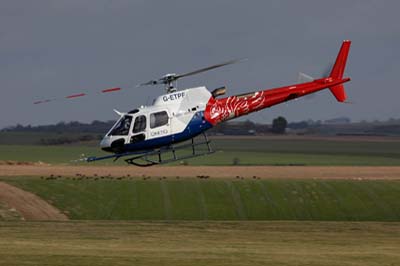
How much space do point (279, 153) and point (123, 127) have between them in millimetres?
92100

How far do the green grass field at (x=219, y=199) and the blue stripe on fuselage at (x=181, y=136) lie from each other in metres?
12.9

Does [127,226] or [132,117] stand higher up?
[132,117]

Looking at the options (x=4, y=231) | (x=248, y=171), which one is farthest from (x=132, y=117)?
(x=248, y=171)

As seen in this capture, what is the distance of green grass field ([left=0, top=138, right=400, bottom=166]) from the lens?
113 metres

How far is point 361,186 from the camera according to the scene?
64.8m

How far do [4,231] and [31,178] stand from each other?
900 inches

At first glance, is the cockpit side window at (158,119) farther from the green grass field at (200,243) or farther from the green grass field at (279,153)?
the green grass field at (279,153)

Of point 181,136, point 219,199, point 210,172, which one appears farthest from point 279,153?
point 181,136

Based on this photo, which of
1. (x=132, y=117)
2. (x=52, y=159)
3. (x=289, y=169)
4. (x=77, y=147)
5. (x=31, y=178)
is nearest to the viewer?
(x=132, y=117)

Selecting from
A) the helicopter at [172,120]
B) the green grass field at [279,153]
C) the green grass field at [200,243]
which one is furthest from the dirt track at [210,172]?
the helicopter at [172,120]

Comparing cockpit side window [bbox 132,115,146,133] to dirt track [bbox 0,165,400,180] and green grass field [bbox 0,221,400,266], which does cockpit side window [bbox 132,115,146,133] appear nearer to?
green grass field [bbox 0,221,400,266]

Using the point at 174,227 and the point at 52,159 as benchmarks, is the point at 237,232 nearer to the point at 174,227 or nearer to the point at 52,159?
the point at 174,227

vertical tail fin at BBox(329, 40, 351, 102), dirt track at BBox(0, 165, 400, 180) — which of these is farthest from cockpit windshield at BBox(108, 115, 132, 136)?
dirt track at BBox(0, 165, 400, 180)

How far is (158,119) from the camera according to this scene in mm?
42031
